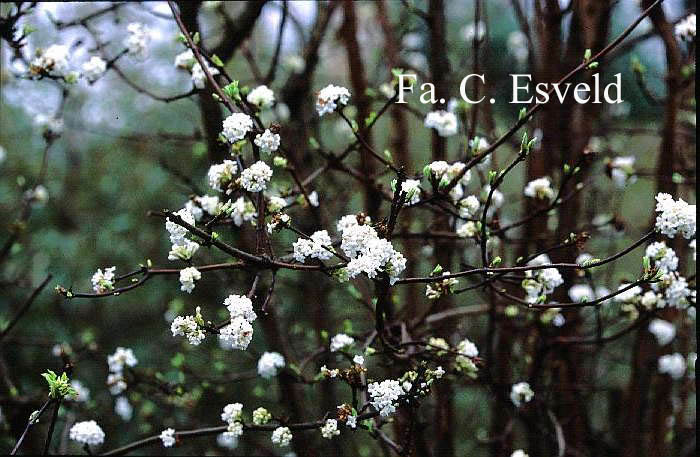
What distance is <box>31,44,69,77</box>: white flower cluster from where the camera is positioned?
179 centimetres

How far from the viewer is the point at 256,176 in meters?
1.39

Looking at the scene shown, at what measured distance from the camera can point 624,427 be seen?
2609 mm

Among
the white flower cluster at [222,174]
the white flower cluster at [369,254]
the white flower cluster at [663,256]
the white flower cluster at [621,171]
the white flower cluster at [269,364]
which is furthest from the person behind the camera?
the white flower cluster at [621,171]

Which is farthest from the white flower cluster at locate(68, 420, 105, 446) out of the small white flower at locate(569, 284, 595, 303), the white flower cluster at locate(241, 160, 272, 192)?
the small white flower at locate(569, 284, 595, 303)

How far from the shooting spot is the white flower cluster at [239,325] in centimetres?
126

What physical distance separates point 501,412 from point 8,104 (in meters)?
2.82

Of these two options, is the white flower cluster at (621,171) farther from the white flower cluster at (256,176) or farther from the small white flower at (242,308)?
the small white flower at (242,308)

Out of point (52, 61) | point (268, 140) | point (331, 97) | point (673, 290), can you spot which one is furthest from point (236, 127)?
point (673, 290)

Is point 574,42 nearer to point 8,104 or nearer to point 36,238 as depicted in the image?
point 36,238

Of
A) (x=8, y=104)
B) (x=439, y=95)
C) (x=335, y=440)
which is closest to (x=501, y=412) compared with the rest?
(x=335, y=440)

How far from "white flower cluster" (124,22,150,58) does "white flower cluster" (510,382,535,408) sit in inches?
51.3

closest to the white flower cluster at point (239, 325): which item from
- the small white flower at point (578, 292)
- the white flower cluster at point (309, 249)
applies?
the white flower cluster at point (309, 249)

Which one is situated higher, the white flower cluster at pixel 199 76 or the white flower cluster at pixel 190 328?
the white flower cluster at pixel 199 76

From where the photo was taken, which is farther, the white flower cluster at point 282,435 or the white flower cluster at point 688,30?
the white flower cluster at point 688,30
